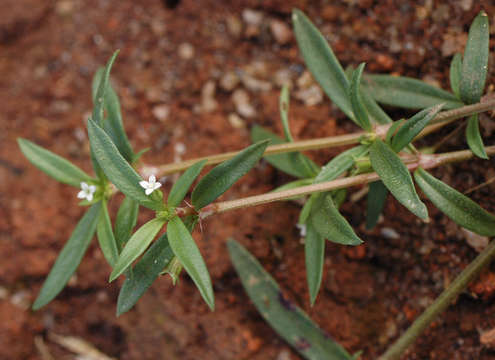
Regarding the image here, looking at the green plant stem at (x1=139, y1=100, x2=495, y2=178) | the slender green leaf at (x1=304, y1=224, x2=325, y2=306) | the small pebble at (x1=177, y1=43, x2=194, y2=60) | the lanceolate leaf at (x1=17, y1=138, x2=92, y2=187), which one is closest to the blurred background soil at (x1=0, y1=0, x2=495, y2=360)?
the small pebble at (x1=177, y1=43, x2=194, y2=60)

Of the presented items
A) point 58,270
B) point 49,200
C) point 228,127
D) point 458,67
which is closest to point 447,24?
point 458,67

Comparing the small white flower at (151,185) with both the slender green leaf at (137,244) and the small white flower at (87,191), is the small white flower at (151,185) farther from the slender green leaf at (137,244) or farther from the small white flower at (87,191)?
the small white flower at (87,191)

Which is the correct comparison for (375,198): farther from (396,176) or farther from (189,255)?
(189,255)

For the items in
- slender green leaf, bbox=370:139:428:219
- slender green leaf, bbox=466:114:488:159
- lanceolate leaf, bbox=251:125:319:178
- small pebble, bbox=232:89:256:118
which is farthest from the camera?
small pebble, bbox=232:89:256:118

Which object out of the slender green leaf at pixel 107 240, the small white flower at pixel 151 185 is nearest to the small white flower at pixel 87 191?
the slender green leaf at pixel 107 240

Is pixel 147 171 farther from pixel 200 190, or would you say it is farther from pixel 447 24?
pixel 447 24

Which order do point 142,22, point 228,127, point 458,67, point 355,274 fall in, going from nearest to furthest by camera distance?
point 458,67
point 355,274
point 228,127
point 142,22

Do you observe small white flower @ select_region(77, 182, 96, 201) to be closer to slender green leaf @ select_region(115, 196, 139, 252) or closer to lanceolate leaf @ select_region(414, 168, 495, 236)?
slender green leaf @ select_region(115, 196, 139, 252)
